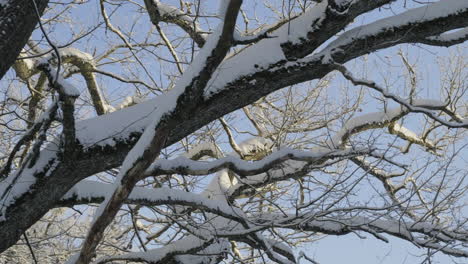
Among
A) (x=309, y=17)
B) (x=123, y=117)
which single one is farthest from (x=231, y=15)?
(x=123, y=117)

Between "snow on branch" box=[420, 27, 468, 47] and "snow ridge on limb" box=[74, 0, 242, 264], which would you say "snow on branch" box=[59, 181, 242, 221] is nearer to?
"snow ridge on limb" box=[74, 0, 242, 264]

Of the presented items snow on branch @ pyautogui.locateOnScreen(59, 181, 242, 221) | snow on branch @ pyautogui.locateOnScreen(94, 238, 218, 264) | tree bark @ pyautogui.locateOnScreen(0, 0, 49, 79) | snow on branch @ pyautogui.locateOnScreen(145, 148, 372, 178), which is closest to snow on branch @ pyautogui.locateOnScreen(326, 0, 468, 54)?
snow on branch @ pyautogui.locateOnScreen(145, 148, 372, 178)

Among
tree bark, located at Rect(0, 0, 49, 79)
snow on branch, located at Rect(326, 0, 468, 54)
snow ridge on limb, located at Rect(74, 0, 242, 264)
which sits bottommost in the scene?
snow ridge on limb, located at Rect(74, 0, 242, 264)

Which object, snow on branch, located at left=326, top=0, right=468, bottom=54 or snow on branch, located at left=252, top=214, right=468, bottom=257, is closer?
snow on branch, located at left=326, top=0, right=468, bottom=54

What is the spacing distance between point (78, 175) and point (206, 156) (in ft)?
12.4

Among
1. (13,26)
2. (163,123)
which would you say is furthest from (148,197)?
(13,26)

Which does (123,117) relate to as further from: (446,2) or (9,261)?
(9,261)

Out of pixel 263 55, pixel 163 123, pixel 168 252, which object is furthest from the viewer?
pixel 168 252

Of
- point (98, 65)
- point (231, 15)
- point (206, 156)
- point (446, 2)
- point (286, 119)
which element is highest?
point (98, 65)

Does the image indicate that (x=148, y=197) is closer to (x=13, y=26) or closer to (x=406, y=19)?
(x=13, y=26)

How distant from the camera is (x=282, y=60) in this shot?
303 centimetres

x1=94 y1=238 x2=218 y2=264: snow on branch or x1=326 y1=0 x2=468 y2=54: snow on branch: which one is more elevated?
x1=326 y1=0 x2=468 y2=54: snow on branch

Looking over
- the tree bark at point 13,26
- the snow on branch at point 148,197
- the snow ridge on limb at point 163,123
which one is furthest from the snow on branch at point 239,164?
the tree bark at point 13,26

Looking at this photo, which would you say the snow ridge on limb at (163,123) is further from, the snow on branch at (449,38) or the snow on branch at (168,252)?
the snow on branch at (168,252)
